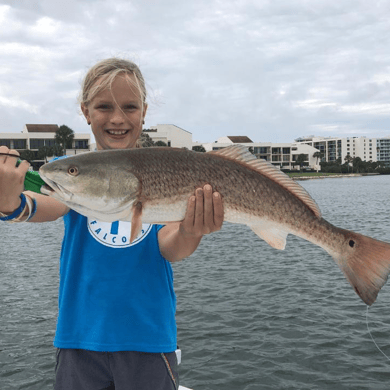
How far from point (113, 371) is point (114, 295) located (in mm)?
512

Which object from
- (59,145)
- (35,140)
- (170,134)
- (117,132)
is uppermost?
(170,134)

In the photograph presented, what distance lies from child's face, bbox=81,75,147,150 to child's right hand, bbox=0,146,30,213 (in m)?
0.74

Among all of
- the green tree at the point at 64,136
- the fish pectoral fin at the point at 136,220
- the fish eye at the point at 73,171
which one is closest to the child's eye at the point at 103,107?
the fish eye at the point at 73,171

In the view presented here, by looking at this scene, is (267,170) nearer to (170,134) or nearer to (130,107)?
(130,107)

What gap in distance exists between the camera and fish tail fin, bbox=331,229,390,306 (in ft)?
8.41

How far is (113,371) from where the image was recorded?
2932mm

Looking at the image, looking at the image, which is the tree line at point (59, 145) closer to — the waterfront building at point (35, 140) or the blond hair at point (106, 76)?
the waterfront building at point (35, 140)

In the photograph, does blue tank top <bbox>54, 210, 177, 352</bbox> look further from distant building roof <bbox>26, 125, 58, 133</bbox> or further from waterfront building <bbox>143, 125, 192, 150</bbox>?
distant building roof <bbox>26, 125, 58, 133</bbox>

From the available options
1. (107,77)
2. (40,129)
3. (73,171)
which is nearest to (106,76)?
(107,77)

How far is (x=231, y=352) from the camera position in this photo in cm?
1120

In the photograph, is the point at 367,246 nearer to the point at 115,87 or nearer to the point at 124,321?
the point at 124,321

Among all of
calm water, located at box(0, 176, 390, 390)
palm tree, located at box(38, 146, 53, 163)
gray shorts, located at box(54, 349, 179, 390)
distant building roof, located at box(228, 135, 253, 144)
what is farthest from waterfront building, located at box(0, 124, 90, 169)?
gray shorts, located at box(54, 349, 179, 390)

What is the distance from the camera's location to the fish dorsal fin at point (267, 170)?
106 inches

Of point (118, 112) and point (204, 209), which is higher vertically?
point (118, 112)
